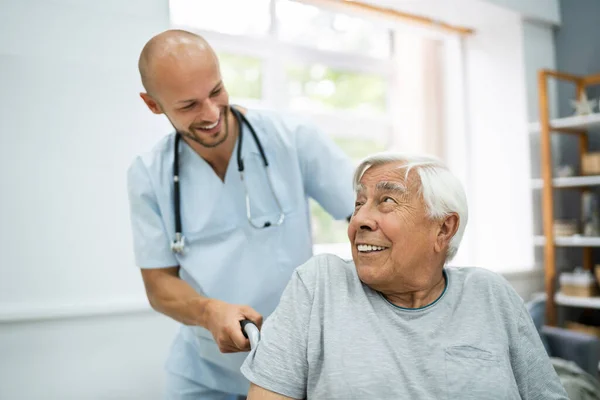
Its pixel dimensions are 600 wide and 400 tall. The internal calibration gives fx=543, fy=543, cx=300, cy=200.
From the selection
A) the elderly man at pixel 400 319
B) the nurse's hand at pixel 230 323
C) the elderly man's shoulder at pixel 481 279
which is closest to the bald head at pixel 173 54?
the elderly man at pixel 400 319

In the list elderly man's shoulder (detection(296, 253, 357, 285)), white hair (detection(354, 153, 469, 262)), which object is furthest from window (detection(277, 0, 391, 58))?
elderly man's shoulder (detection(296, 253, 357, 285))

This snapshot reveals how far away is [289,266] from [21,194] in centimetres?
78

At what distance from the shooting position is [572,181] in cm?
313

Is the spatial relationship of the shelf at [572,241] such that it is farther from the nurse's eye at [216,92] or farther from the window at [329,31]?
the nurse's eye at [216,92]

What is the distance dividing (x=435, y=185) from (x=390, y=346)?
14.9 inches

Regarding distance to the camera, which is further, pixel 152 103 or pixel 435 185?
pixel 152 103

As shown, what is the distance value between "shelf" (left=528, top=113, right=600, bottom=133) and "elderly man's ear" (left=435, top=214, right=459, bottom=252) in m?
2.17

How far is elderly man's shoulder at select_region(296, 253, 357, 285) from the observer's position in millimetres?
1258

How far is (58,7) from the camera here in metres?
1.55

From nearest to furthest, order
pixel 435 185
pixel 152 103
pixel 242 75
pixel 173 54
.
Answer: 1. pixel 435 185
2. pixel 173 54
3. pixel 152 103
4. pixel 242 75

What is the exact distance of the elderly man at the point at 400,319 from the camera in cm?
115

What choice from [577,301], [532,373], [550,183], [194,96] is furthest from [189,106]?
[577,301]

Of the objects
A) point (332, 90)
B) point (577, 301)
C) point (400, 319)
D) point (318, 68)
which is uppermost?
point (318, 68)

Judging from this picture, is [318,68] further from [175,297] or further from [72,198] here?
[175,297]
